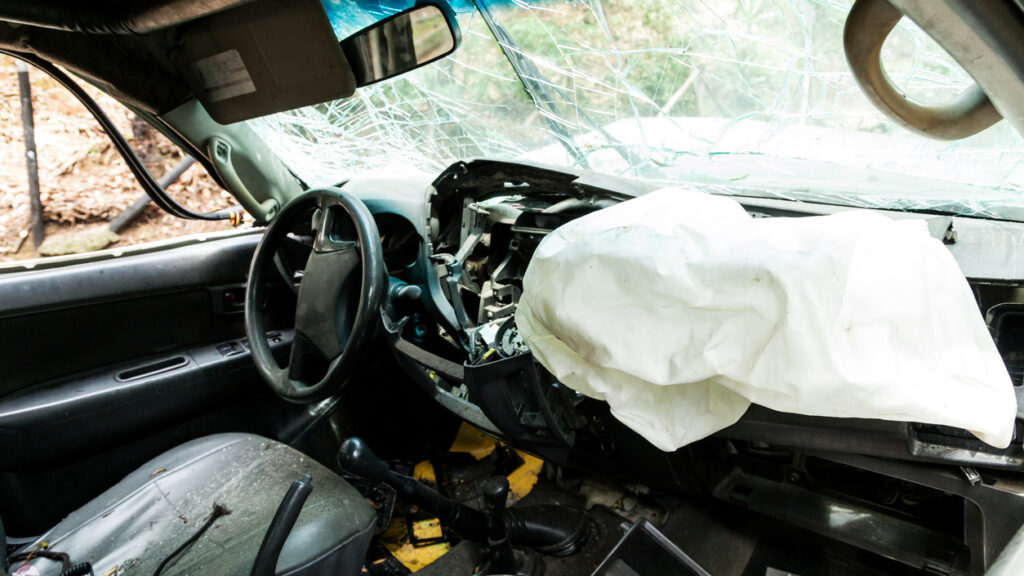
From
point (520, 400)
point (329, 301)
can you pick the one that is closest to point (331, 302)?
point (329, 301)

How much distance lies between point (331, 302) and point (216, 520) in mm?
594

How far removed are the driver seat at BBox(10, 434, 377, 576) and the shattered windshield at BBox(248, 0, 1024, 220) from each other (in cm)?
106

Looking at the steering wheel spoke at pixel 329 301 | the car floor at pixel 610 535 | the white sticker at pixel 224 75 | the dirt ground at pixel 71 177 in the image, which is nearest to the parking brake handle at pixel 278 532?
the steering wheel spoke at pixel 329 301

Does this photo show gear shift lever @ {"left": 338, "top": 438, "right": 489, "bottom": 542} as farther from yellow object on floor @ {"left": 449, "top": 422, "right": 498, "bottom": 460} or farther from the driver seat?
yellow object on floor @ {"left": 449, "top": 422, "right": 498, "bottom": 460}

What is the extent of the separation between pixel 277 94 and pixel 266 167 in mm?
706

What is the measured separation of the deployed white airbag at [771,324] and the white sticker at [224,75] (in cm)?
92

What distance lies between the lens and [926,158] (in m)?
1.10

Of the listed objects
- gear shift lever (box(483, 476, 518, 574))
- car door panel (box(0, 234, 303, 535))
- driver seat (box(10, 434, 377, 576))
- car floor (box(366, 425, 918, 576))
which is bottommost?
car floor (box(366, 425, 918, 576))

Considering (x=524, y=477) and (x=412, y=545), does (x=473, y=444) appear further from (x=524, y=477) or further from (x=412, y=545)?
(x=412, y=545)

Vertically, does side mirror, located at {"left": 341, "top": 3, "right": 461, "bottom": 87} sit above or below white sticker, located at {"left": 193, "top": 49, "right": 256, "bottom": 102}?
below

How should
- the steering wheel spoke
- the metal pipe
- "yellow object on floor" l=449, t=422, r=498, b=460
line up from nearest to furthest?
the steering wheel spoke, "yellow object on floor" l=449, t=422, r=498, b=460, the metal pipe

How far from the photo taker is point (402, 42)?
53.7 inches

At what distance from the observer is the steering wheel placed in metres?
1.47

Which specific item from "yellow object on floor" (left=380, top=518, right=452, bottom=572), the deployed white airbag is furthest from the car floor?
the deployed white airbag
